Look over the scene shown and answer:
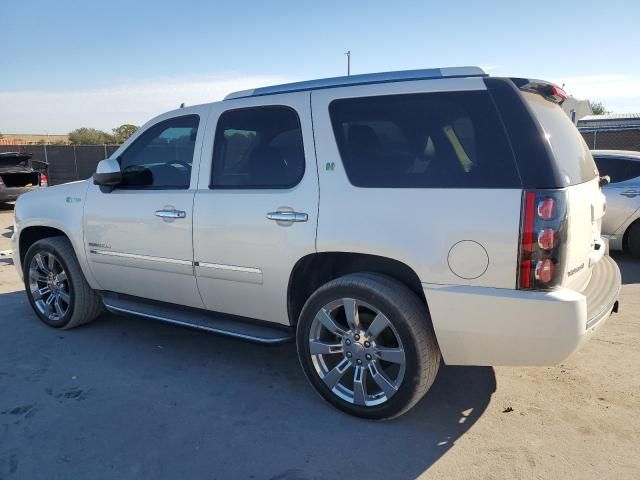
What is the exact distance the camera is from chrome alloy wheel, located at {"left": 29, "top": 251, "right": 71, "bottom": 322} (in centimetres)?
473

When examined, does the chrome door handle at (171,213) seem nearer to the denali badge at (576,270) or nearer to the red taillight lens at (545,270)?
the red taillight lens at (545,270)

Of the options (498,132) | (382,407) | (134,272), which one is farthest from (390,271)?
(134,272)

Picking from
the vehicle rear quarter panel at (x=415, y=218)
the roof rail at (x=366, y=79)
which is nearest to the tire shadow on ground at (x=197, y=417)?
the vehicle rear quarter panel at (x=415, y=218)

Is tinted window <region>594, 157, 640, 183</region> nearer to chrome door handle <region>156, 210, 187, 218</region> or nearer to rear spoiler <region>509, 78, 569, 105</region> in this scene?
rear spoiler <region>509, 78, 569, 105</region>

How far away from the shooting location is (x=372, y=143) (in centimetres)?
312

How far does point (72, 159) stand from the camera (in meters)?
21.4

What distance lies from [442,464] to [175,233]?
Result: 2347 mm

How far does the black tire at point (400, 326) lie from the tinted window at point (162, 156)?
1.50 meters

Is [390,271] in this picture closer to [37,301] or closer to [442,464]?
[442,464]

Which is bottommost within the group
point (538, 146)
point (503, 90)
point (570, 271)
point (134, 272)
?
point (134, 272)

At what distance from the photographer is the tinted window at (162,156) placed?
154 inches

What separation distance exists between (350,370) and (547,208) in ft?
5.21

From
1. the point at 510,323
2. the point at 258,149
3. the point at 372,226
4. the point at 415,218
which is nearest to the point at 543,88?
the point at 415,218

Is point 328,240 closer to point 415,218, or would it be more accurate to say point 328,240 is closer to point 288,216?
point 288,216
